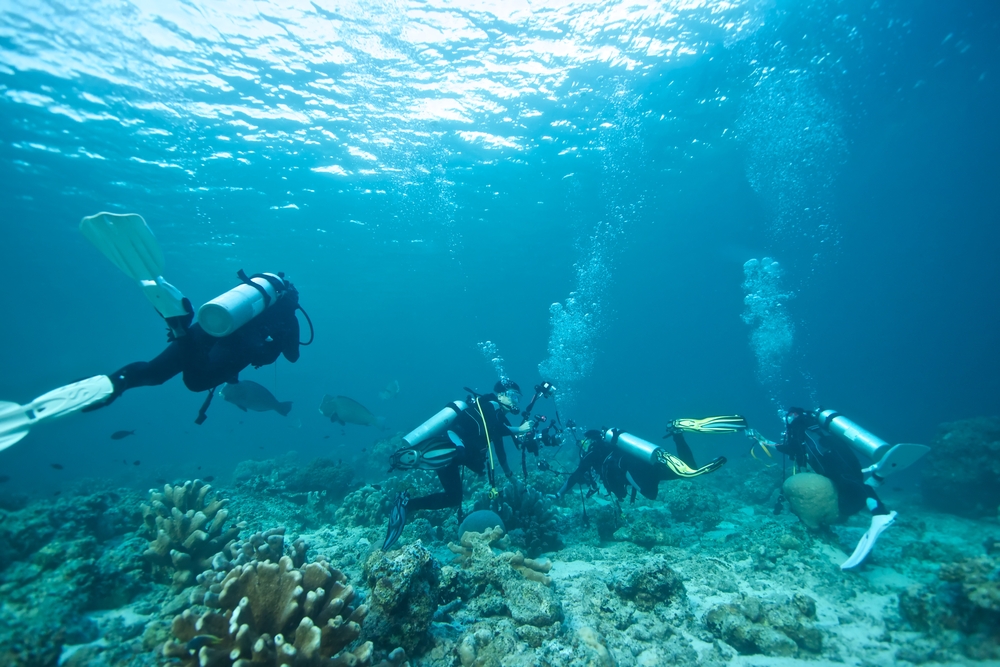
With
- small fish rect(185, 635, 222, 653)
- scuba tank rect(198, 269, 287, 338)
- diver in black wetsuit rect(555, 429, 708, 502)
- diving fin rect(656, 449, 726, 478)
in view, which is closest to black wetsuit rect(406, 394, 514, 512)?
diver in black wetsuit rect(555, 429, 708, 502)

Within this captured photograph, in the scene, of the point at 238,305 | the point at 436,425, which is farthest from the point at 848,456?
the point at 238,305

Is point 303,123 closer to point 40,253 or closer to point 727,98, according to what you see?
point 727,98

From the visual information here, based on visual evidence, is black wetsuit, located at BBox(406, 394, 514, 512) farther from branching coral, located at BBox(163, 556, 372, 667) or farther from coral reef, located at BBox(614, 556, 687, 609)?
branching coral, located at BBox(163, 556, 372, 667)

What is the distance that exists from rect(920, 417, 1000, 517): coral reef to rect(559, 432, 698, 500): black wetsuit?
10864mm

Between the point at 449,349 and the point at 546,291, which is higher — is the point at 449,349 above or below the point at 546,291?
below

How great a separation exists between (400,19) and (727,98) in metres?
15.5

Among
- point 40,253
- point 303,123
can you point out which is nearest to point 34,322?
point 40,253

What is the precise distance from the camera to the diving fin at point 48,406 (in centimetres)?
354

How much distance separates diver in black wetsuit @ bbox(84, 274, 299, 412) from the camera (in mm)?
4379

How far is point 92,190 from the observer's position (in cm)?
2184

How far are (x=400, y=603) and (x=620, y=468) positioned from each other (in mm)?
5920

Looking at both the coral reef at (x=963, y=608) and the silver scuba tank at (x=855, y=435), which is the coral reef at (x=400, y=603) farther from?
the silver scuba tank at (x=855, y=435)

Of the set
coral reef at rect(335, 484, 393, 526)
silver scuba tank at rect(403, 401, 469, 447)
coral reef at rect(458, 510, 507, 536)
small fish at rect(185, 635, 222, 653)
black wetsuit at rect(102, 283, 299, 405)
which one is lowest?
coral reef at rect(335, 484, 393, 526)

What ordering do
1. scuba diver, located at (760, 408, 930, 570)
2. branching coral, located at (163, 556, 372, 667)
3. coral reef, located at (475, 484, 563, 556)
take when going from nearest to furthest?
branching coral, located at (163, 556, 372, 667), scuba diver, located at (760, 408, 930, 570), coral reef, located at (475, 484, 563, 556)
